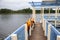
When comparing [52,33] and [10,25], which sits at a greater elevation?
[52,33]

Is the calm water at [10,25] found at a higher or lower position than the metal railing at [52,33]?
lower

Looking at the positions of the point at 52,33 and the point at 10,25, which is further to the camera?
the point at 10,25

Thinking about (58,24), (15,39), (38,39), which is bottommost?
(58,24)

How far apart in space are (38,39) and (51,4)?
10.4 meters

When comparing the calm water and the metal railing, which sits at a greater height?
the metal railing

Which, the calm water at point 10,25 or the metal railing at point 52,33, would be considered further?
the calm water at point 10,25

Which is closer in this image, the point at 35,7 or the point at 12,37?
the point at 12,37

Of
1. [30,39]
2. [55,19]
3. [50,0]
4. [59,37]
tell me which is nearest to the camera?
[59,37]

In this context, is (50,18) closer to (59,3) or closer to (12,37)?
(59,3)

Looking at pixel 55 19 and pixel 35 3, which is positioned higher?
pixel 35 3

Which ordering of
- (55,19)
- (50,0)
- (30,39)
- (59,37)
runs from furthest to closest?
(50,0)
(55,19)
(30,39)
(59,37)

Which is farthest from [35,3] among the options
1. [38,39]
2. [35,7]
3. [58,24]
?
[38,39]

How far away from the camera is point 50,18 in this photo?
2098 cm

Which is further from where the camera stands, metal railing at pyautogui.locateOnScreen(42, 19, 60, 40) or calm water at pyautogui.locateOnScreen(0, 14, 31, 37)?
calm water at pyautogui.locateOnScreen(0, 14, 31, 37)
